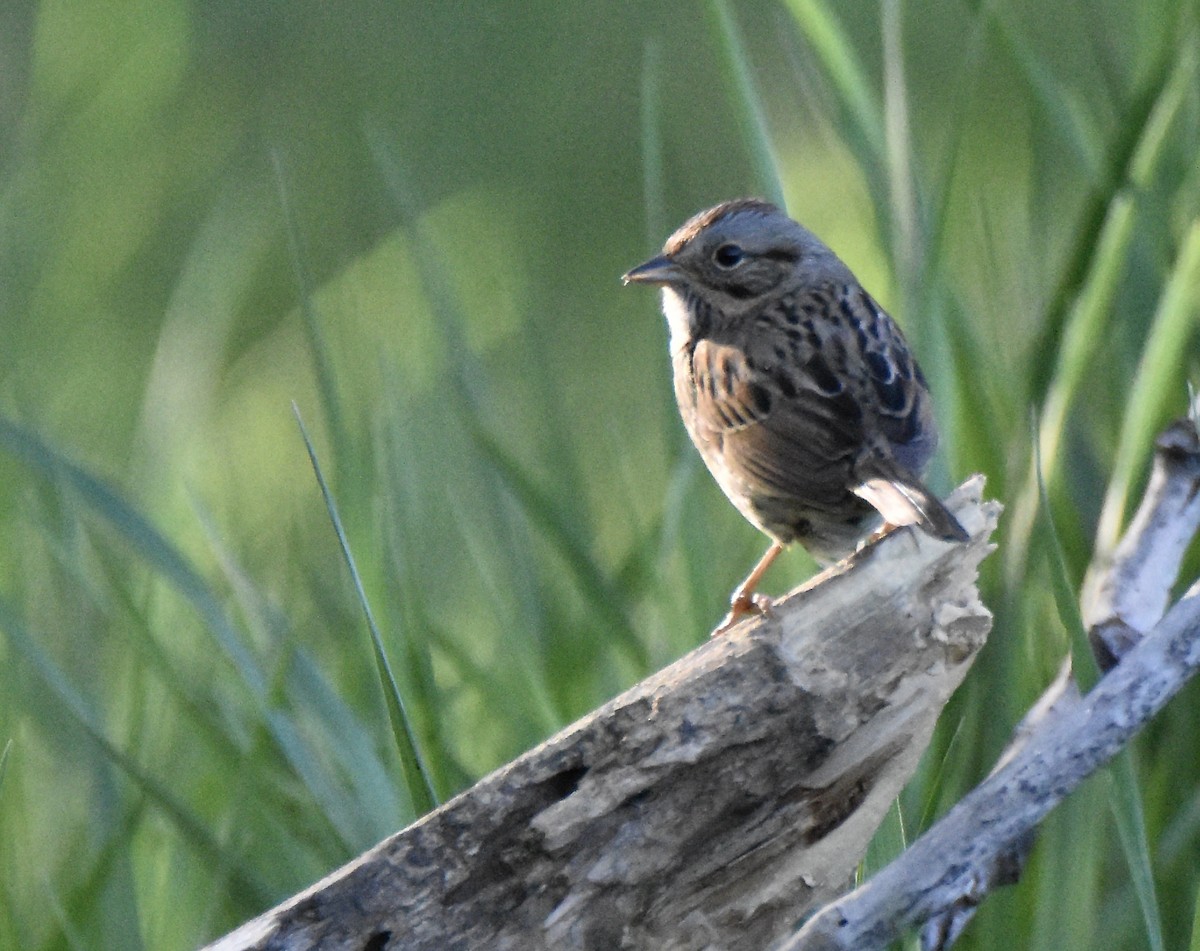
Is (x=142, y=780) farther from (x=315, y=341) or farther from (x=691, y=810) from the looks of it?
(x=691, y=810)

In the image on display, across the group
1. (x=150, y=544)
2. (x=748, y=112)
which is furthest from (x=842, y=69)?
(x=150, y=544)

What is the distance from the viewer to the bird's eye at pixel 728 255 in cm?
397

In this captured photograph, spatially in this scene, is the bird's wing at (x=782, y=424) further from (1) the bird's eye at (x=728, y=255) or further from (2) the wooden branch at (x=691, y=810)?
(2) the wooden branch at (x=691, y=810)

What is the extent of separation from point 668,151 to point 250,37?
215cm

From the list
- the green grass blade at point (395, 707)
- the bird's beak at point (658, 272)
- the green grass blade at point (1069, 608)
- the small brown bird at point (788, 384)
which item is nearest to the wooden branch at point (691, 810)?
the green grass blade at point (1069, 608)

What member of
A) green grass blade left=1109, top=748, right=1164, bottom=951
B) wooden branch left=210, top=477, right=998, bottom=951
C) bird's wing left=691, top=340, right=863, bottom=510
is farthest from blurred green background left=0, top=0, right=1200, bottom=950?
wooden branch left=210, top=477, right=998, bottom=951

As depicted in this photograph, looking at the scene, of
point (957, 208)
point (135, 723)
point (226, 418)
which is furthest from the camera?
point (226, 418)

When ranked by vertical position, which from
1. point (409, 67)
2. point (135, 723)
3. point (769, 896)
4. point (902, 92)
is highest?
point (409, 67)

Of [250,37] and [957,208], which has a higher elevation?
[250,37]

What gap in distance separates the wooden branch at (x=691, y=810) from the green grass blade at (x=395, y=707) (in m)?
0.28

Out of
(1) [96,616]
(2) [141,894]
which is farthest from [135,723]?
(1) [96,616]

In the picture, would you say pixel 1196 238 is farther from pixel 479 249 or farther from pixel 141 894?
pixel 479 249

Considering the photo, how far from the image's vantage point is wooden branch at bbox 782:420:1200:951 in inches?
82.2

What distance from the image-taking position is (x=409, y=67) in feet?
24.9
